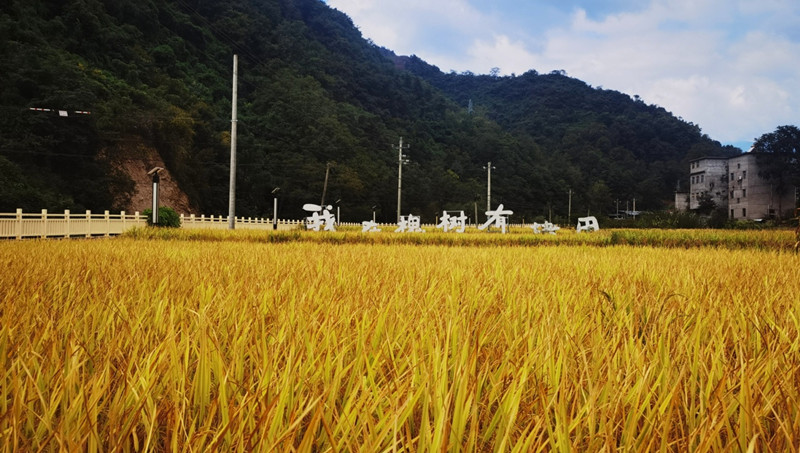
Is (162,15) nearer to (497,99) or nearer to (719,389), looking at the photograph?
(719,389)

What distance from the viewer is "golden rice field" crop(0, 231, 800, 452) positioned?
0.68 m

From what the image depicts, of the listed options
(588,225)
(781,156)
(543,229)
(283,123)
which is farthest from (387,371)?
(781,156)

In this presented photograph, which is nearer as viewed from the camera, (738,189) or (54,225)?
(54,225)

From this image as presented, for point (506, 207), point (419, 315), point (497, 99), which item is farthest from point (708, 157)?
point (419, 315)

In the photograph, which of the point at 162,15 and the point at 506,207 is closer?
the point at 162,15

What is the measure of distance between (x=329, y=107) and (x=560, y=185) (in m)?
33.9

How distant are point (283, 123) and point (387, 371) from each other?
46178 mm

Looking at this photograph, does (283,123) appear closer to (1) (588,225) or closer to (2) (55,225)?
(2) (55,225)

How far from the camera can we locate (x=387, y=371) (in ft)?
3.90

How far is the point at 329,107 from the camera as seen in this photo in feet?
168

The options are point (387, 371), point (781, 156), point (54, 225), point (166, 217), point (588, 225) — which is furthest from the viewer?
point (781, 156)

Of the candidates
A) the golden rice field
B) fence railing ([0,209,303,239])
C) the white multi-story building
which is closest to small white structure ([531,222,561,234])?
the golden rice field

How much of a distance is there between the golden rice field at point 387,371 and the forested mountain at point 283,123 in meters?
22.9

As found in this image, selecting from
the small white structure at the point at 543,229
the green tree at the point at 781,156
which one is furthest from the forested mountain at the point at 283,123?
the green tree at the point at 781,156
